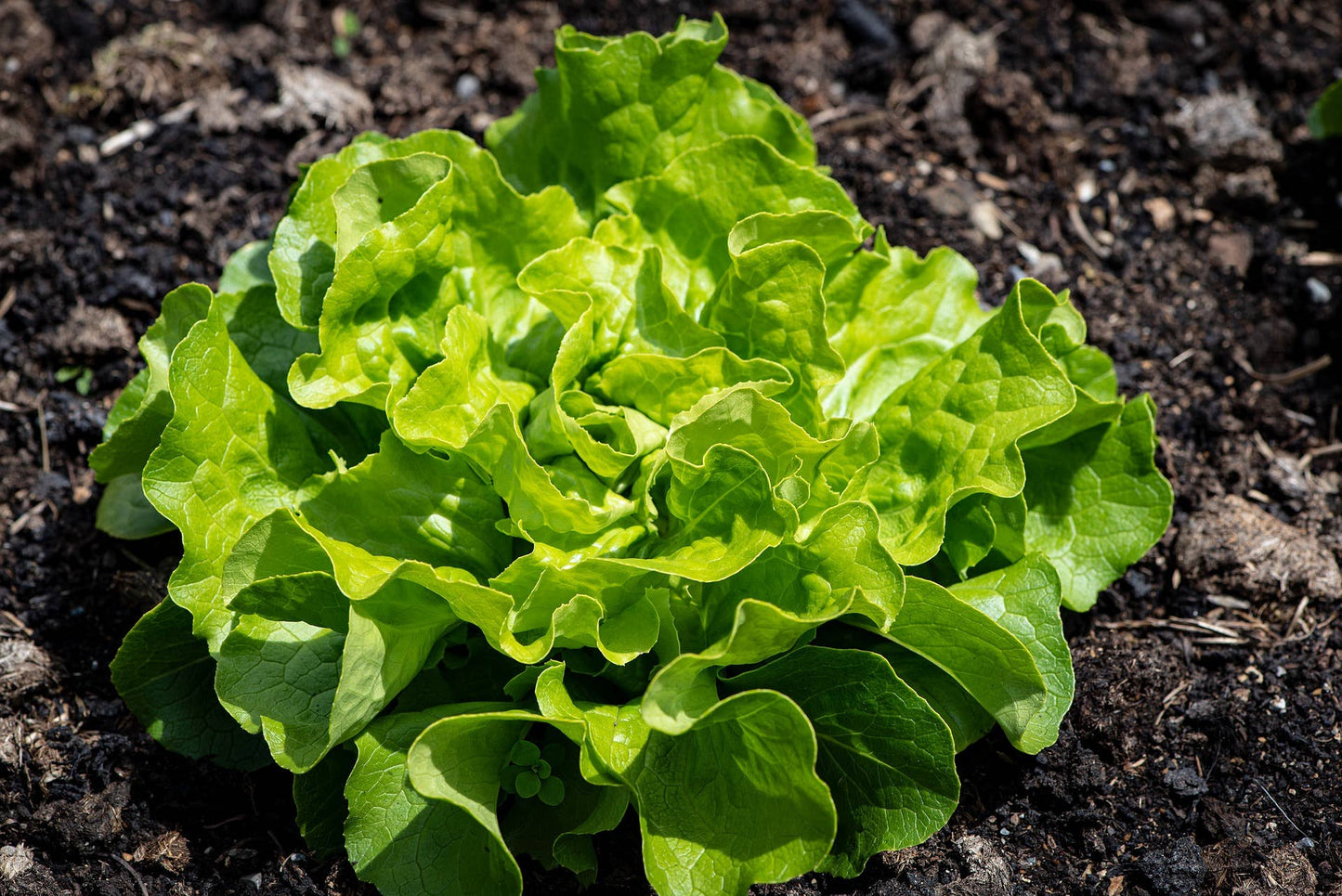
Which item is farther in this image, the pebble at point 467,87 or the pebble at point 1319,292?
the pebble at point 467,87

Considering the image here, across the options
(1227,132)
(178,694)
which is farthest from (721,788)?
(1227,132)

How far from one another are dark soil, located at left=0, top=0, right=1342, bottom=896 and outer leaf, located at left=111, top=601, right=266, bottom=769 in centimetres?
19

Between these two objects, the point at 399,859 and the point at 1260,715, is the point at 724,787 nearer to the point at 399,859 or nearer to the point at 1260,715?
the point at 399,859

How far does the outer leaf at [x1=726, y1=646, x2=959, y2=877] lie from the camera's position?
→ 3.19 m

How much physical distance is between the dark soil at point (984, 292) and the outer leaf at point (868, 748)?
384mm

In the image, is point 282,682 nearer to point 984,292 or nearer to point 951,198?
point 984,292

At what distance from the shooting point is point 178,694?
3674 millimetres

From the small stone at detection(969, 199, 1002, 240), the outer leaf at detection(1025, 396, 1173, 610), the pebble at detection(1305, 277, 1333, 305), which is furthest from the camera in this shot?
the small stone at detection(969, 199, 1002, 240)

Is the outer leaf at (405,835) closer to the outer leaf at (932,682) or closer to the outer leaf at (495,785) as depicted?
the outer leaf at (495,785)

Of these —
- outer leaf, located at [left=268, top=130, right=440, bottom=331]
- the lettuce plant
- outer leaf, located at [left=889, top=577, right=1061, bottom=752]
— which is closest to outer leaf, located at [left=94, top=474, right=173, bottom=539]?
the lettuce plant

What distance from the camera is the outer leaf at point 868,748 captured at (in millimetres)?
3186

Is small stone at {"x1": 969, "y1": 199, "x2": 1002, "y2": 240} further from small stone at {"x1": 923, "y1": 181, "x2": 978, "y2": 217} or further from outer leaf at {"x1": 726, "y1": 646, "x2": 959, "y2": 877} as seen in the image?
outer leaf at {"x1": 726, "y1": 646, "x2": 959, "y2": 877}

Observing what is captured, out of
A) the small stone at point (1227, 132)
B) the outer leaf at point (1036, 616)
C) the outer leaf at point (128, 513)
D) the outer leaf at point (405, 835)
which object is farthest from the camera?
the small stone at point (1227, 132)

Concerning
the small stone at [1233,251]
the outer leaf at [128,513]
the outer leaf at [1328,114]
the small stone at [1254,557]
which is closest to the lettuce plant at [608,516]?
the outer leaf at [128,513]
